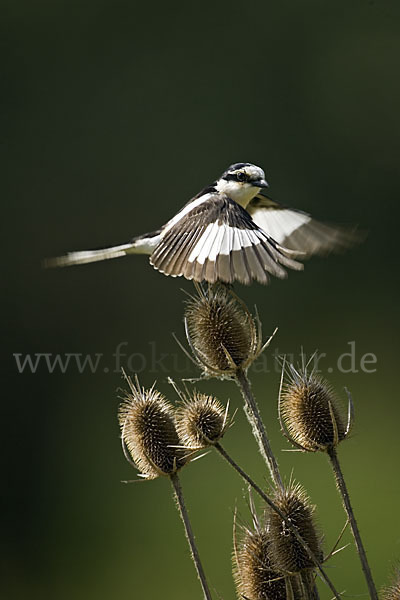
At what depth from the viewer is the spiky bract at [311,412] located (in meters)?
→ 1.25

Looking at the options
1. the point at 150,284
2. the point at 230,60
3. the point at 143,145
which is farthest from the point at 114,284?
the point at 230,60

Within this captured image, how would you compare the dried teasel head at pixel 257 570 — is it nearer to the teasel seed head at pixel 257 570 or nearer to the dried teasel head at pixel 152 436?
the teasel seed head at pixel 257 570

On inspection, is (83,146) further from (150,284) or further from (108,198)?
(150,284)

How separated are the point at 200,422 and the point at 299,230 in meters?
1.03

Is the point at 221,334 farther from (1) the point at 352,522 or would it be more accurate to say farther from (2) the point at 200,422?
(1) the point at 352,522

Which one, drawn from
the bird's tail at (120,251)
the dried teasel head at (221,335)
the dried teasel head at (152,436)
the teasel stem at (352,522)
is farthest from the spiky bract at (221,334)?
the bird's tail at (120,251)

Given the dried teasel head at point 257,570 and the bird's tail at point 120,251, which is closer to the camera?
the dried teasel head at point 257,570

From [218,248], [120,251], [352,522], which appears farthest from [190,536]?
[120,251]

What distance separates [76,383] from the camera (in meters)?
4.54

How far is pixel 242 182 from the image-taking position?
2.04m

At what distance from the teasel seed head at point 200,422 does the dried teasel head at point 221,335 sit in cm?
6

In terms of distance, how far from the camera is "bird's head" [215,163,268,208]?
202 centimetres

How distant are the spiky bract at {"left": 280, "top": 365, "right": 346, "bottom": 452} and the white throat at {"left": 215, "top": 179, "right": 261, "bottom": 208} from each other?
31.2 inches

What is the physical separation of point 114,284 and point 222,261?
322cm
